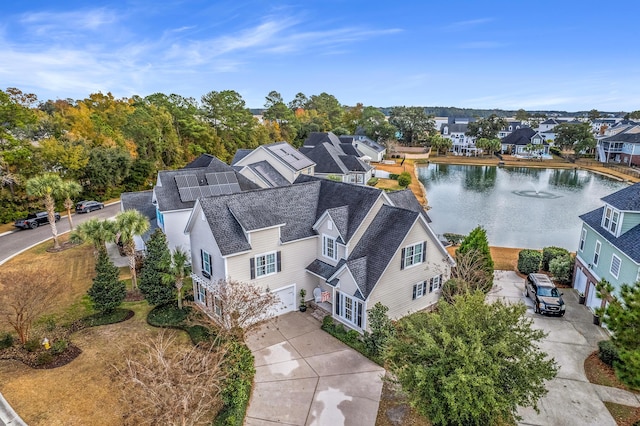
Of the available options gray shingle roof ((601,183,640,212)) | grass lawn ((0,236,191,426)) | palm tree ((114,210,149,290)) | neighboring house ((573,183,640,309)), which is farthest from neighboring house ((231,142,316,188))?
gray shingle roof ((601,183,640,212))

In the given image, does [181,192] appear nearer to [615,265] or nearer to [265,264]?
[265,264]

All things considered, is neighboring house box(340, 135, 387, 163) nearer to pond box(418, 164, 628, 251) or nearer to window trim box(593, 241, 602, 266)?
pond box(418, 164, 628, 251)

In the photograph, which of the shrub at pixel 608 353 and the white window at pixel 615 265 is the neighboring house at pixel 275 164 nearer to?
the white window at pixel 615 265

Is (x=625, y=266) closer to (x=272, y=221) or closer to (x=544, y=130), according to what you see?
(x=272, y=221)

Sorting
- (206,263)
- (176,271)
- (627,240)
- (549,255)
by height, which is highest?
(627,240)

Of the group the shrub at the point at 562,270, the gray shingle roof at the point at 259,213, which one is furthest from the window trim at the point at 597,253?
the gray shingle roof at the point at 259,213

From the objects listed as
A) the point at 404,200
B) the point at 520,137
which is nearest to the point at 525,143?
the point at 520,137
